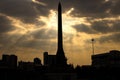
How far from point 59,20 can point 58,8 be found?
526 cm

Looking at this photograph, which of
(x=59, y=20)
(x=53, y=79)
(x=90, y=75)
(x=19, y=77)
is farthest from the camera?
(x=90, y=75)

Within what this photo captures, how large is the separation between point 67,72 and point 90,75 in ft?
103

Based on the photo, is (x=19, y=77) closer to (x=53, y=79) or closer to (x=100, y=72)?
(x=53, y=79)

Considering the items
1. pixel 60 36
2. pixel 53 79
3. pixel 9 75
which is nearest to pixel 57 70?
pixel 53 79

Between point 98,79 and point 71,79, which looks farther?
point 98,79

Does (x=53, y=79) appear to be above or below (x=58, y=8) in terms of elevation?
below

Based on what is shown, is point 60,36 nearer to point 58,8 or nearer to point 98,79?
point 58,8

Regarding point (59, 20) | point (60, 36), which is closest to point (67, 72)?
point (60, 36)

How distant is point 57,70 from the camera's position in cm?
10994

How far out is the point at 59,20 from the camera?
117 meters

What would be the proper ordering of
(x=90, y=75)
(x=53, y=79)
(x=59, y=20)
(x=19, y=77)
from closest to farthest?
(x=53, y=79) → (x=59, y=20) → (x=19, y=77) → (x=90, y=75)

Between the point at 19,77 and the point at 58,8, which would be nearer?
the point at 58,8

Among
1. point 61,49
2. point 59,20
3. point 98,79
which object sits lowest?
point 98,79

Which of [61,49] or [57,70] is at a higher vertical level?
[61,49]
